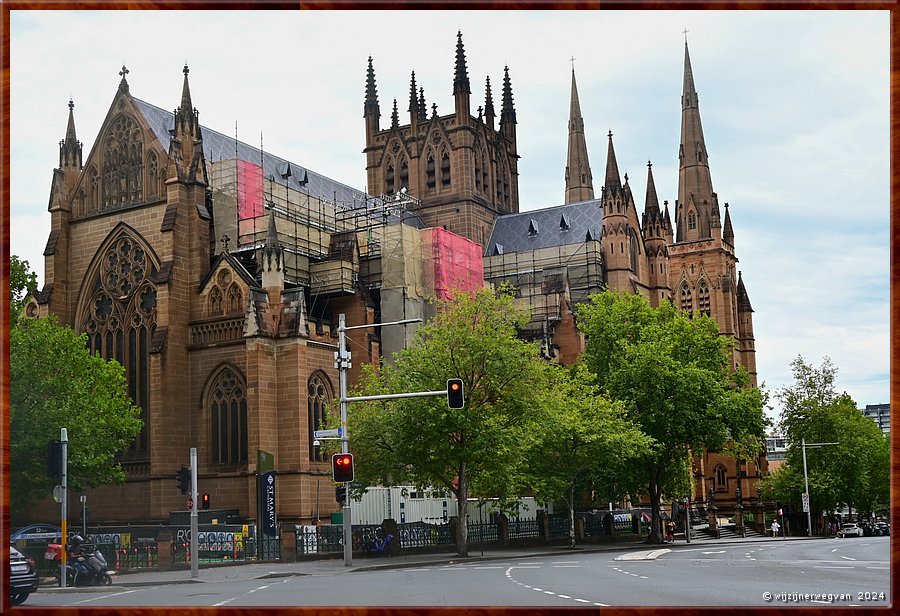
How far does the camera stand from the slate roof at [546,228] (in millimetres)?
78812

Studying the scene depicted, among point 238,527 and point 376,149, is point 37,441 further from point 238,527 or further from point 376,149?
point 376,149

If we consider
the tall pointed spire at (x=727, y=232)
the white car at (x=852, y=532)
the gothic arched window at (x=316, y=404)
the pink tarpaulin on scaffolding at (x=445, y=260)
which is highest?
the tall pointed spire at (x=727, y=232)

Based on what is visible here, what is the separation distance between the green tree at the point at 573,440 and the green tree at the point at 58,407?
16364 millimetres

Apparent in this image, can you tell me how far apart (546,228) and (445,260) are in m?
19.6

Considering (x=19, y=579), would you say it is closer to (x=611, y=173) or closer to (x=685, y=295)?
(x=611, y=173)

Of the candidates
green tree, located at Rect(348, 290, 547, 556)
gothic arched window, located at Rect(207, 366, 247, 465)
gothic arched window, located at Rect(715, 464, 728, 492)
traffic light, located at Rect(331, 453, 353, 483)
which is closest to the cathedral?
gothic arched window, located at Rect(207, 366, 247, 465)

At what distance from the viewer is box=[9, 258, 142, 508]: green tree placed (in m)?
38.8

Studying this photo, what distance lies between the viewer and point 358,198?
7488 centimetres

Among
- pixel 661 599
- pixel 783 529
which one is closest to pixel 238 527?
pixel 661 599

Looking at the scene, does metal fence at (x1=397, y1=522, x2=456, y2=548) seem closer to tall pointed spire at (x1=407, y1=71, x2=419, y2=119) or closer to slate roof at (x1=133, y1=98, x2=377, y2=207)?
slate roof at (x1=133, y1=98, x2=377, y2=207)

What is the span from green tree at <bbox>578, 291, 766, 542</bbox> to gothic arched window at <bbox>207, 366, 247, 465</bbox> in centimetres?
1712

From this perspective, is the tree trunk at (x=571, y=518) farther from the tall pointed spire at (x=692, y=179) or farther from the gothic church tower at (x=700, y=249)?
the tall pointed spire at (x=692, y=179)

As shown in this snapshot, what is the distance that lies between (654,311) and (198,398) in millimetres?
24419

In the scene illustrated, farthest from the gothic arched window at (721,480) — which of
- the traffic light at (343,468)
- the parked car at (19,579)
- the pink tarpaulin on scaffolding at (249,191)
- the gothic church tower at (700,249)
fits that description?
the parked car at (19,579)
